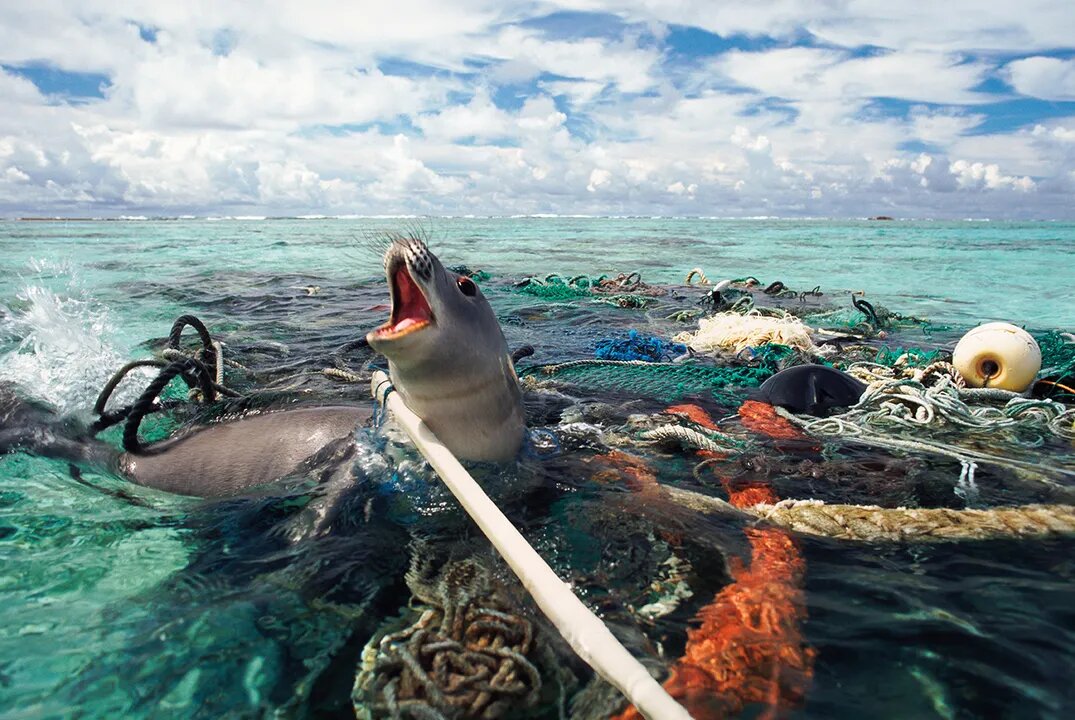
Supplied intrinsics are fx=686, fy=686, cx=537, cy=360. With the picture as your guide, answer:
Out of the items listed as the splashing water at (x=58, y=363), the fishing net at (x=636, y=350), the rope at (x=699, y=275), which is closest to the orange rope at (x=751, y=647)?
the splashing water at (x=58, y=363)

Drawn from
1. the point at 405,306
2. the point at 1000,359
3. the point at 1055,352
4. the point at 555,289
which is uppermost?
the point at 405,306

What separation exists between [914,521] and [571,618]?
212 centimetres

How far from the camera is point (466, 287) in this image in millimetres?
3154

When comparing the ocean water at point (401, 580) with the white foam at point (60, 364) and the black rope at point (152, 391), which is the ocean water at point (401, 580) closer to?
the white foam at point (60, 364)

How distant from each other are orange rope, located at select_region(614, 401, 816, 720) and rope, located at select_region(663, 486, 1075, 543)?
0.26 metres

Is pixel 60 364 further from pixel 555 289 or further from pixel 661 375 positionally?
pixel 555 289

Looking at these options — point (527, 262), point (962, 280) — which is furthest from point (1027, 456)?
point (527, 262)

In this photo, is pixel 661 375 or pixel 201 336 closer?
pixel 201 336

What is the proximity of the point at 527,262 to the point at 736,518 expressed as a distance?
21.4 metres

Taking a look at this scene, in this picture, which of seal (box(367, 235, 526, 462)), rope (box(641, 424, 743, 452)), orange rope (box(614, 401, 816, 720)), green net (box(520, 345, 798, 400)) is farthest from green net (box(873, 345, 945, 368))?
seal (box(367, 235, 526, 462))

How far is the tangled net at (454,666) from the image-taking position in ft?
6.42

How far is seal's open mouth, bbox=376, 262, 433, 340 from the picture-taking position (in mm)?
2740

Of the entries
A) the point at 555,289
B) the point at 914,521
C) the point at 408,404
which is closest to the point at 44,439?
the point at 408,404

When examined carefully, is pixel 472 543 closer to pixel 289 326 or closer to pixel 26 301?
pixel 289 326
